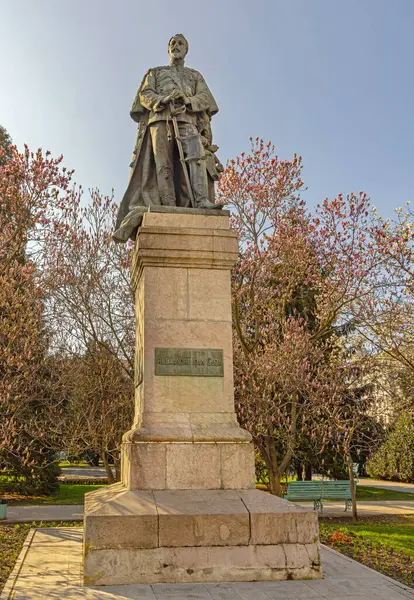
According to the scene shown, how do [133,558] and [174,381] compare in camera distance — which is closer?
[133,558]

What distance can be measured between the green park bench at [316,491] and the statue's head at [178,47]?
1379 centimetres

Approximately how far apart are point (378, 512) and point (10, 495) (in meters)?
15.3

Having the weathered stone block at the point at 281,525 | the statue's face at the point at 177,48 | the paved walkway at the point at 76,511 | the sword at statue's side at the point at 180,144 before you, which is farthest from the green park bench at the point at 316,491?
the statue's face at the point at 177,48

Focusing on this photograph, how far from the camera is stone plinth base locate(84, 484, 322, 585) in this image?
532 cm

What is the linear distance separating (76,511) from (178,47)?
1482 cm

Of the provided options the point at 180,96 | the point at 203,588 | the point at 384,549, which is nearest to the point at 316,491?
the point at 384,549

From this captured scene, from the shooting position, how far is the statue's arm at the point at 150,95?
26.2 feet

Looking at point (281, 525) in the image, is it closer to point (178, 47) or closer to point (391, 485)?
point (178, 47)

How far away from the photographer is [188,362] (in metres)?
6.72

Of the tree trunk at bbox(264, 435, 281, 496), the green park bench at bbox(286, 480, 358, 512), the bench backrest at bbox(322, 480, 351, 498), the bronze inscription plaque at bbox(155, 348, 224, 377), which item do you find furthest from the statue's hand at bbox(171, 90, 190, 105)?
the bench backrest at bbox(322, 480, 351, 498)

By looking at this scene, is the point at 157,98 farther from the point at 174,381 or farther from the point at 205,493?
the point at 205,493

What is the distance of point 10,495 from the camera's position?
2420 centimetres

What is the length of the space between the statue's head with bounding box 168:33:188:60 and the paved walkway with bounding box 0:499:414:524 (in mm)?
12374

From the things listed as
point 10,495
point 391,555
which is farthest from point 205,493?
point 10,495
